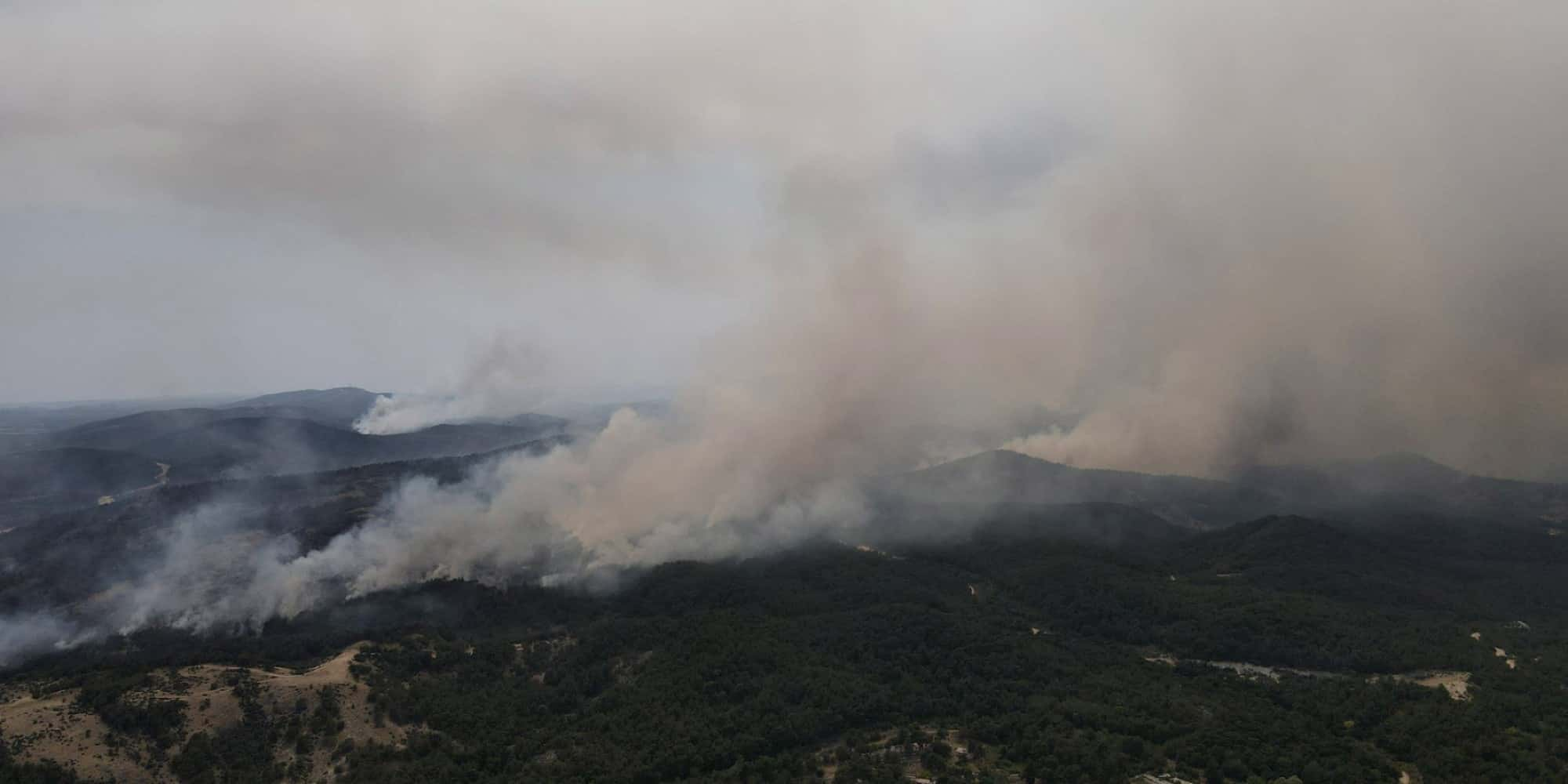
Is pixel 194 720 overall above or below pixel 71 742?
above

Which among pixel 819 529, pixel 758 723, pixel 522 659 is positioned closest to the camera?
pixel 758 723

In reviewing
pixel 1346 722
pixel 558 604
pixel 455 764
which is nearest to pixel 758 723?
pixel 455 764

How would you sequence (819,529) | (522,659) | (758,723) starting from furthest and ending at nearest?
(819,529)
(522,659)
(758,723)

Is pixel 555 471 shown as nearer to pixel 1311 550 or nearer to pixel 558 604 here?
pixel 558 604

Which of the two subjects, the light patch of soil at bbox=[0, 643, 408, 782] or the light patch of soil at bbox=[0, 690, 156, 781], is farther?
the light patch of soil at bbox=[0, 643, 408, 782]

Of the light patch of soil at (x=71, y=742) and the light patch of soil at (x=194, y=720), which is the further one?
the light patch of soil at (x=194, y=720)

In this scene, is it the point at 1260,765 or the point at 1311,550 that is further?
the point at 1311,550

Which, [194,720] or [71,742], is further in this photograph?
[194,720]

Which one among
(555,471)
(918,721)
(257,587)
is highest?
(555,471)
